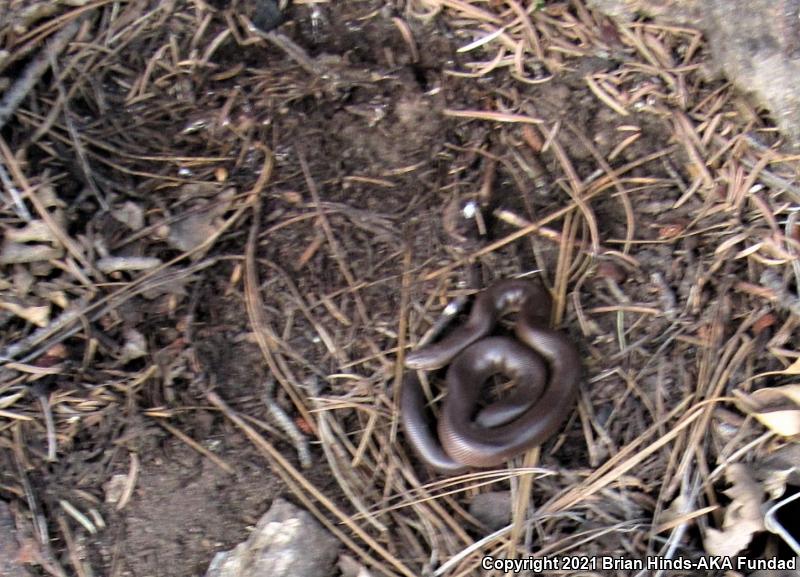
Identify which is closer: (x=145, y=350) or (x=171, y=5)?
(x=145, y=350)

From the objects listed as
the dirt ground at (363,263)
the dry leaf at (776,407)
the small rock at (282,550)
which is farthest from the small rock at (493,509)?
the dry leaf at (776,407)

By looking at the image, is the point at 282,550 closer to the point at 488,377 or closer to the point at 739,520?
the point at 488,377

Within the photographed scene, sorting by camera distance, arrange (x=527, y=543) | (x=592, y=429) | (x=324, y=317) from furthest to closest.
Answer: (x=324, y=317) → (x=592, y=429) → (x=527, y=543)

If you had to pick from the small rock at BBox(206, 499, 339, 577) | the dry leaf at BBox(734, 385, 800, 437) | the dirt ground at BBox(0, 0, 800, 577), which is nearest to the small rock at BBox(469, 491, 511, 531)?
the dirt ground at BBox(0, 0, 800, 577)

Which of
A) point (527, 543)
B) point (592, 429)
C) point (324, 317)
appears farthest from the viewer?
point (324, 317)

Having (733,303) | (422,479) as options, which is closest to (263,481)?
(422,479)

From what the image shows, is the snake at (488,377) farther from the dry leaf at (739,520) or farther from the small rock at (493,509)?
the dry leaf at (739,520)

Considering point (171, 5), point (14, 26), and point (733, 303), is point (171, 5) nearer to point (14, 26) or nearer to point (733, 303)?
point (14, 26)
